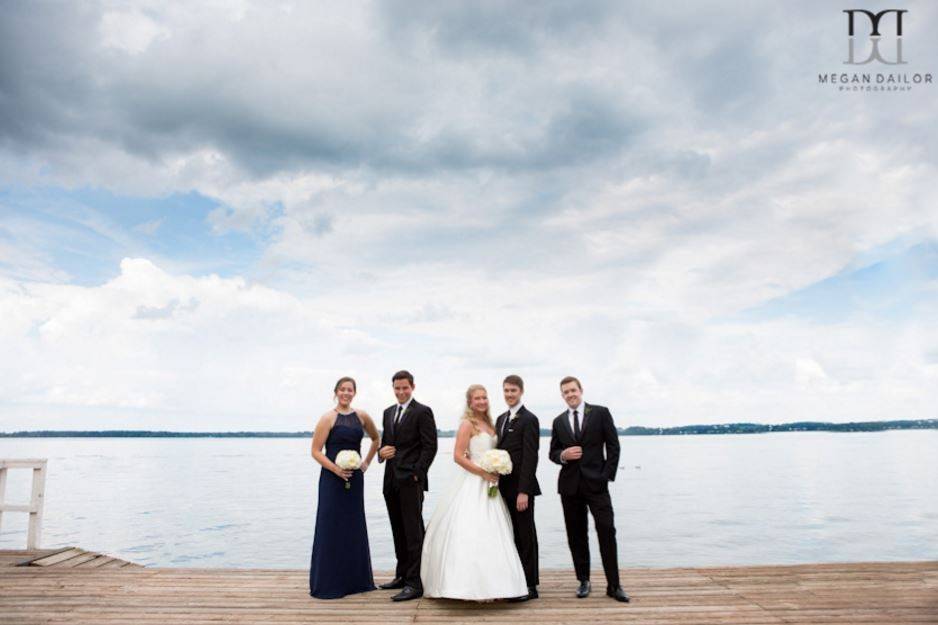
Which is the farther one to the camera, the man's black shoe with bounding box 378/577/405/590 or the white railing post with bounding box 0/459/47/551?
the white railing post with bounding box 0/459/47/551

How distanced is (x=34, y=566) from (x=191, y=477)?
4930 centimetres

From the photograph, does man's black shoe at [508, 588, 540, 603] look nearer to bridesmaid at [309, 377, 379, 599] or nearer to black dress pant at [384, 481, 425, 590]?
black dress pant at [384, 481, 425, 590]

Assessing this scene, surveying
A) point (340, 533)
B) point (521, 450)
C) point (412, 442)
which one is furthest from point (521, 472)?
point (340, 533)

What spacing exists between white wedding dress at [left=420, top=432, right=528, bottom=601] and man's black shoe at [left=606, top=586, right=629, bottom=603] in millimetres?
911

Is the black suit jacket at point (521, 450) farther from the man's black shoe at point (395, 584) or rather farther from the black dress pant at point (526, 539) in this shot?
the man's black shoe at point (395, 584)

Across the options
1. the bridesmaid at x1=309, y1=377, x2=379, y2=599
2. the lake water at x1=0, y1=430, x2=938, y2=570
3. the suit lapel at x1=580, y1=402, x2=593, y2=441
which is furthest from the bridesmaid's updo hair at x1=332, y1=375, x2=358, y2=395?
the lake water at x1=0, y1=430, x2=938, y2=570

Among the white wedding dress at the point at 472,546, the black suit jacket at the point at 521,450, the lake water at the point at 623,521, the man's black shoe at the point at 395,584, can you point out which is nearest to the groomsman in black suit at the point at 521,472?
the black suit jacket at the point at 521,450

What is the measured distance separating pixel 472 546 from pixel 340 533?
159 cm

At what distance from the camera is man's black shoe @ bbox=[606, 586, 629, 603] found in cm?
629

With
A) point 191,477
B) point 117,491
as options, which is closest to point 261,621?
point 117,491

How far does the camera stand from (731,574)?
289 inches

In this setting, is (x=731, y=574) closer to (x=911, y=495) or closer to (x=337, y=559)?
(x=337, y=559)

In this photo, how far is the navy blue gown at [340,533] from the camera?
21.9 feet

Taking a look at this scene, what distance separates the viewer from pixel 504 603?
6.25 metres
